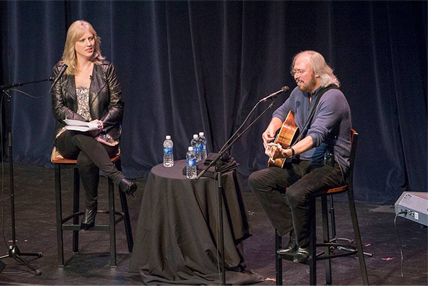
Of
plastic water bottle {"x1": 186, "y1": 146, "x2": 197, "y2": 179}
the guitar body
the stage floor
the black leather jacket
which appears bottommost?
the stage floor

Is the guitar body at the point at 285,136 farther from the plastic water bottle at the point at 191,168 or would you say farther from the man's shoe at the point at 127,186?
the man's shoe at the point at 127,186

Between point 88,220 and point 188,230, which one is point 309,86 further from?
point 88,220

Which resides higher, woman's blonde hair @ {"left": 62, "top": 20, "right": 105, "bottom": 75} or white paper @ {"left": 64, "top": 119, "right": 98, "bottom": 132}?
woman's blonde hair @ {"left": 62, "top": 20, "right": 105, "bottom": 75}

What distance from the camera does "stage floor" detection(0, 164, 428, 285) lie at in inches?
183

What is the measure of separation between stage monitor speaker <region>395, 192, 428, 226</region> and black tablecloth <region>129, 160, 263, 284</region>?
40.2 inches

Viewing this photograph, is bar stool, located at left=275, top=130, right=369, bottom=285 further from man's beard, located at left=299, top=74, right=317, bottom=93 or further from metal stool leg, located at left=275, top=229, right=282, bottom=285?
man's beard, located at left=299, top=74, right=317, bottom=93

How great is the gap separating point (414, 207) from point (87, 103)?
2.34m

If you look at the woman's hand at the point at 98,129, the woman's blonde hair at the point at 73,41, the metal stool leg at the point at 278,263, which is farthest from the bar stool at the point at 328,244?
the woman's blonde hair at the point at 73,41

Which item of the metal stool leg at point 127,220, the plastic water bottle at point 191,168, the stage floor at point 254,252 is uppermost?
the plastic water bottle at point 191,168

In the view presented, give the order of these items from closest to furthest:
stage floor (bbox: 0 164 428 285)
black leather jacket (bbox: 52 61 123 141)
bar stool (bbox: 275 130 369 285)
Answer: bar stool (bbox: 275 130 369 285) → stage floor (bbox: 0 164 428 285) → black leather jacket (bbox: 52 61 123 141)

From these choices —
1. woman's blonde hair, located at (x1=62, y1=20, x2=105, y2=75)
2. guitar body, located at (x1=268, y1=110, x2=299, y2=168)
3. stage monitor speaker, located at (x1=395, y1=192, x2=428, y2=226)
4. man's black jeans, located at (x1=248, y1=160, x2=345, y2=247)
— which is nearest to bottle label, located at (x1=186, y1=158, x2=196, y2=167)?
man's black jeans, located at (x1=248, y1=160, x2=345, y2=247)

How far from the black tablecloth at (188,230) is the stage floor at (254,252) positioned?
0.20 meters

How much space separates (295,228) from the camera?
165 inches

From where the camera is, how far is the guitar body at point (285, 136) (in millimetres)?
4395
